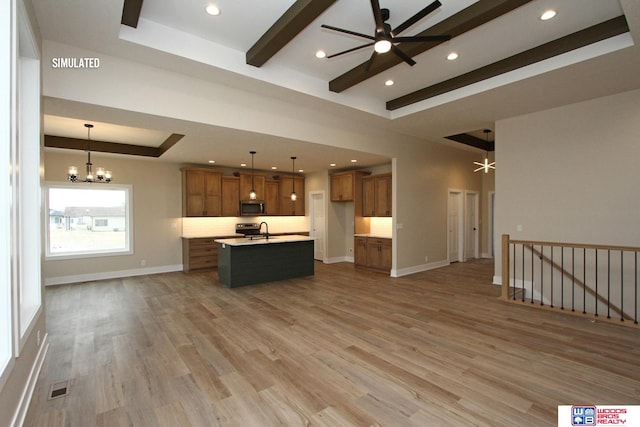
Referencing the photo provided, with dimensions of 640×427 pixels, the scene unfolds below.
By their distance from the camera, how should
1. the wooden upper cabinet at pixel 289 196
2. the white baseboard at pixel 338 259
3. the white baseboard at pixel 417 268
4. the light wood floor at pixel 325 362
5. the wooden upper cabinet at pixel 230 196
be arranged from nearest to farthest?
the light wood floor at pixel 325 362 < the white baseboard at pixel 417 268 < the wooden upper cabinet at pixel 230 196 < the white baseboard at pixel 338 259 < the wooden upper cabinet at pixel 289 196

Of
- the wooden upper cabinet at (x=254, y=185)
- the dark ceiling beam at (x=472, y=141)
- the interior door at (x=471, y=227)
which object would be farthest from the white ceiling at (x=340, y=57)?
the interior door at (x=471, y=227)

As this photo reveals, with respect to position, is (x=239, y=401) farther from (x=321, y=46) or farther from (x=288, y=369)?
(x=321, y=46)

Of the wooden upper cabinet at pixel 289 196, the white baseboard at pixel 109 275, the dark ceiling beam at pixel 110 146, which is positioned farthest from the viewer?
the wooden upper cabinet at pixel 289 196

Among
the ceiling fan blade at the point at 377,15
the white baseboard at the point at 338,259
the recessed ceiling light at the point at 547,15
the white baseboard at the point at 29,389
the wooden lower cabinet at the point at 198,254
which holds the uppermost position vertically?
the recessed ceiling light at the point at 547,15

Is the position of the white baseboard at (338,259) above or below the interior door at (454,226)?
below

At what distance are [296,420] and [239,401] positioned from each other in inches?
19.9

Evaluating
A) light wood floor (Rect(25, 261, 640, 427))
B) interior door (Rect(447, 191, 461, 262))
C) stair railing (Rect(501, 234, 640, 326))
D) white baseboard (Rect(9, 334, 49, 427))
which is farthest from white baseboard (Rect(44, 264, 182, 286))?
interior door (Rect(447, 191, 461, 262))

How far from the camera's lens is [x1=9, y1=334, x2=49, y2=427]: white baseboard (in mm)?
1957

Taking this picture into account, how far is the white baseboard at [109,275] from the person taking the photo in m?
6.20

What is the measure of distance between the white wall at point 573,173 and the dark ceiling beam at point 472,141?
1.70 meters

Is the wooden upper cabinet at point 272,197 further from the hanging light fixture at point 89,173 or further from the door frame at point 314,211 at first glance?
the hanging light fixture at point 89,173

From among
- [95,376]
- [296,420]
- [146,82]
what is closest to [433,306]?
[296,420]

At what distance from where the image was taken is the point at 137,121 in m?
3.84

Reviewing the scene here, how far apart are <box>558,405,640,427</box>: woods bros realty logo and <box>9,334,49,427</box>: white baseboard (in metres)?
3.60
